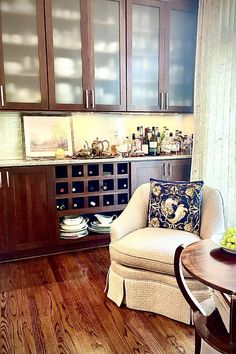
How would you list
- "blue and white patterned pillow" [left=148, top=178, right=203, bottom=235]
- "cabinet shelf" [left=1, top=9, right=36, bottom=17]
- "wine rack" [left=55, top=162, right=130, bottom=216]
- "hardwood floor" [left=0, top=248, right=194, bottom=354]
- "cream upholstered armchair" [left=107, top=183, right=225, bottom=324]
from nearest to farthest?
1. "hardwood floor" [left=0, top=248, right=194, bottom=354]
2. "cream upholstered armchair" [left=107, top=183, right=225, bottom=324]
3. "blue and white patterned pillow" [left=148, top=178, right=203, bottom=235]
4. "cabinet shelf" [left=1, top=9, right=36, bottom=17]
5. "wine rack" [left=55, top=162, right=130, bottom=216]

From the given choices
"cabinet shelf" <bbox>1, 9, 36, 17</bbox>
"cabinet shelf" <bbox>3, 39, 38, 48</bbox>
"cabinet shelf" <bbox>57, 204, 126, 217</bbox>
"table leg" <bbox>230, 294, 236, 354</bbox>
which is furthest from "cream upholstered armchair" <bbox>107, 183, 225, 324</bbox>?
"cabinet shelf" <bbox>1, 9, 36, 17</bbox>

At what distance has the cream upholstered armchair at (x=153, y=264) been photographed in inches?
75.8

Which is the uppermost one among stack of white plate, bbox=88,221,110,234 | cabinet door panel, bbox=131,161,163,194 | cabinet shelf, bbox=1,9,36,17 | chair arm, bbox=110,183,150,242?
cabinet shelf, bbox=1,9,36,17

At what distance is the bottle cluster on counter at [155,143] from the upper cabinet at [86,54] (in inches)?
17.0

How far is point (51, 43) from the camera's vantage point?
290 cm

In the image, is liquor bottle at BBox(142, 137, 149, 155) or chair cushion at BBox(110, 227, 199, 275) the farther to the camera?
liquor bottle at BBox(142, 137, 149, 155)

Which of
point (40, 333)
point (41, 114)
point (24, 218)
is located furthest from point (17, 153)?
point (40, 333)

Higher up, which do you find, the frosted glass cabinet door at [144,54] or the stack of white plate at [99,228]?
the frosted glass cabinet door at [144,54]

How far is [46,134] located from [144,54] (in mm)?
1339

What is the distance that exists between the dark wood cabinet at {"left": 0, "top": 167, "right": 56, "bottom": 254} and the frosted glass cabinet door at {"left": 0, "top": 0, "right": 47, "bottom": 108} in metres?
0.66

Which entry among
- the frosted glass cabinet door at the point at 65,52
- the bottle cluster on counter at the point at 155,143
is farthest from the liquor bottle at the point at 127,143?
the frosted glass cabinet door at the point at 65,52

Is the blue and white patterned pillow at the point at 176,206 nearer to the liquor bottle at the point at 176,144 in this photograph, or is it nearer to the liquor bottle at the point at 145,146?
the liquor bottle at the point at 145,146

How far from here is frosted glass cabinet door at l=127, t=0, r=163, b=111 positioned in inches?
126

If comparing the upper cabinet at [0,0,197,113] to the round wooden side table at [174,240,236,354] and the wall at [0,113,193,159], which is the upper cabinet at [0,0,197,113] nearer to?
the wall at [0,113,193,159]
